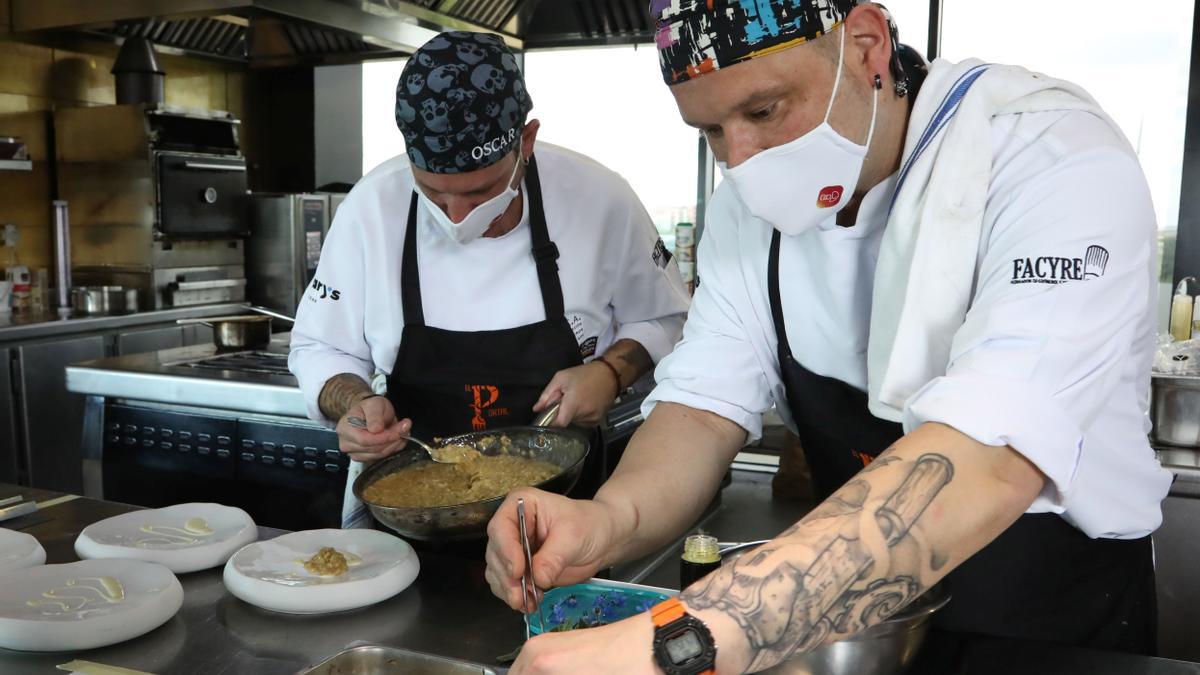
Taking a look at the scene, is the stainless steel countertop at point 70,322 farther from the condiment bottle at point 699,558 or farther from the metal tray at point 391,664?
the condiment bottle at point 699,558

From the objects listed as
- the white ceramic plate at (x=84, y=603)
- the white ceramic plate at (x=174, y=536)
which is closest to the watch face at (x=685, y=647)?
the white ceramic plate at (x=84, y=603)

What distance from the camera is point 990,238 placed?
1173 millimetres

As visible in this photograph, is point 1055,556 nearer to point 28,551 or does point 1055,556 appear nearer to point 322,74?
point 28,551

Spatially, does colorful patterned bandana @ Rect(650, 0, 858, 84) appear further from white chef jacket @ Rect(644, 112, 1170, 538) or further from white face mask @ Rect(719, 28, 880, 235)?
white chef jacket @ Rect(644, 112, 1170, 538)

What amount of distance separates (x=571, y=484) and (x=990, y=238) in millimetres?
Result: 854

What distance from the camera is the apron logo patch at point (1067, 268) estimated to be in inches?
40.6

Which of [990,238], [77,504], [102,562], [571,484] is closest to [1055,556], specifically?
[990,238]

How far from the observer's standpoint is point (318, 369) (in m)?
2.26

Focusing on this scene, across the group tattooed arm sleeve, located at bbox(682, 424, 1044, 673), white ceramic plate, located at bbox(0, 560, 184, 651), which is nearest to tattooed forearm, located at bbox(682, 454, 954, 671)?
tattooed arm sleeve, located at bbox(682, 424, 1044, 673)

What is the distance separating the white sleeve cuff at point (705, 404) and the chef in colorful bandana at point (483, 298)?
0.47 m

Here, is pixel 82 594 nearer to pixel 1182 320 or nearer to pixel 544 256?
pixel 544 256

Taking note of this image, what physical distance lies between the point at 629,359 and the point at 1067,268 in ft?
4.30

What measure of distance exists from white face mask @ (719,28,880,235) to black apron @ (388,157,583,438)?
961 mm

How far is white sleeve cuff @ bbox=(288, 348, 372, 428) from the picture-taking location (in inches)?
88.0
